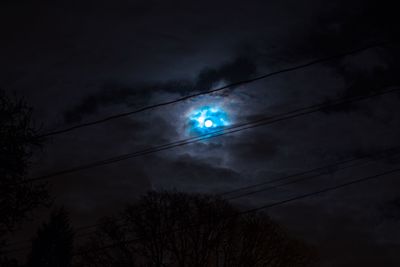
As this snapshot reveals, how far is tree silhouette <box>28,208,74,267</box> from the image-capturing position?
3706 cm

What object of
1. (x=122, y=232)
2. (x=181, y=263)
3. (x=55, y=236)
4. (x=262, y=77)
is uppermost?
(x=55, y=236)

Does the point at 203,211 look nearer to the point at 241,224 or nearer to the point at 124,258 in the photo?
the point at 241,224

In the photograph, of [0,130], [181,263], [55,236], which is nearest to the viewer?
[0,130]

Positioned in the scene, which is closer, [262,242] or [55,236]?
[262,242]

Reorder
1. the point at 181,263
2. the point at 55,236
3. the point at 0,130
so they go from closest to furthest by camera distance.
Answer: the point at 0,130, the point at 181,263, the point at 55,236

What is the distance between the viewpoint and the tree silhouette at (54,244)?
37.1 metres

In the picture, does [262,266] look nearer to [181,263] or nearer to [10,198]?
[181,263]

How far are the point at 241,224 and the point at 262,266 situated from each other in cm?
294

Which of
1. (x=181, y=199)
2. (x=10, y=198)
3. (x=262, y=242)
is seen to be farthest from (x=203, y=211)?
(x=10, y=198)

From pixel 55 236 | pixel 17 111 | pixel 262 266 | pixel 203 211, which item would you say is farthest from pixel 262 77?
pixel 55 236

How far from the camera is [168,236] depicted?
30219mm

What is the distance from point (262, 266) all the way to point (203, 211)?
5.22 meters

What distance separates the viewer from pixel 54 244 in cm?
4091

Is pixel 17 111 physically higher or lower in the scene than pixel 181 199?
lower
